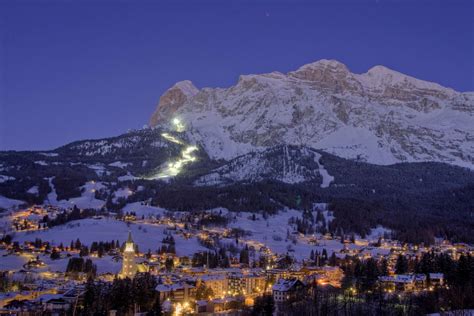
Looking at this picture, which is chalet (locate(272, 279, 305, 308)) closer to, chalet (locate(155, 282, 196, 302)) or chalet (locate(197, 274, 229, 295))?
chalet (locate(197, 274, 229, 295))

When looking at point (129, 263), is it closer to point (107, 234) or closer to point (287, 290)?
point (287, 290)

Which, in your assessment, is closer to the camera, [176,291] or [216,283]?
[176,291]

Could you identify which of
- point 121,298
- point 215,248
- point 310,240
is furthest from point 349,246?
point 121,298

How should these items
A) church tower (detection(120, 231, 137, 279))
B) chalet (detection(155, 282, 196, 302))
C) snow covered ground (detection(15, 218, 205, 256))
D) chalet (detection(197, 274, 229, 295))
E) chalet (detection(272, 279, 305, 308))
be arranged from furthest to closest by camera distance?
snow covered ground (detection(15, 218, 205, 256)), church tower (detection(120, 231, 137, 279)), chalet (detection(197, 274, 229, 295)), chalet (detection(155, 282, 196, 302)), chalet (detection(272, 279, 305, 308))

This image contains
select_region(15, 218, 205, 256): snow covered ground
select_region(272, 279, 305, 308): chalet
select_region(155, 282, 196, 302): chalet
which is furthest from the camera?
select_region(15, 218, 205, 256): snow covered ground

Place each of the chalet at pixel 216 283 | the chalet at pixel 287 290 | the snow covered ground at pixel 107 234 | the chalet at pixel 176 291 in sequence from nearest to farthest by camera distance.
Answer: the chalet at pixel 287 290
the chalet at pixel 176 291
the chalet at pixel 216 283
the snow covered ground at pixel 107 234

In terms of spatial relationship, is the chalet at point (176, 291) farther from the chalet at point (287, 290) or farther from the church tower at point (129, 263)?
the church tower at point (129, 263)

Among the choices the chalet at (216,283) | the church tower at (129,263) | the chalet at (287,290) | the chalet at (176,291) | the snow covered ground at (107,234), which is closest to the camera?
the chalet at (287,290)

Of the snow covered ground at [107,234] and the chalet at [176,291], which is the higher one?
the snow covered ground at [107,234]

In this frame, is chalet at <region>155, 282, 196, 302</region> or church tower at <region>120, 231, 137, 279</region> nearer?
chalet at <region>155, 282, 196, 302</region>

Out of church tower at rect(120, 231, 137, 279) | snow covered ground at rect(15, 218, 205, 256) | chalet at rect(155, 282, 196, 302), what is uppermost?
snow covered ground at rect(15, 218, 205, 256)

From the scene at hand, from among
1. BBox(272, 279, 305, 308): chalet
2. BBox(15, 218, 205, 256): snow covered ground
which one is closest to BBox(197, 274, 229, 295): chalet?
BBox(272, 279, 305, 308): chalet

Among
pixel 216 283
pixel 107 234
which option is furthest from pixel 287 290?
pixel 107 234

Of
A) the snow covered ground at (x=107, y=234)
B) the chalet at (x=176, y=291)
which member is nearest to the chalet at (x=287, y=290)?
the chalet at (x=176, y=291)
